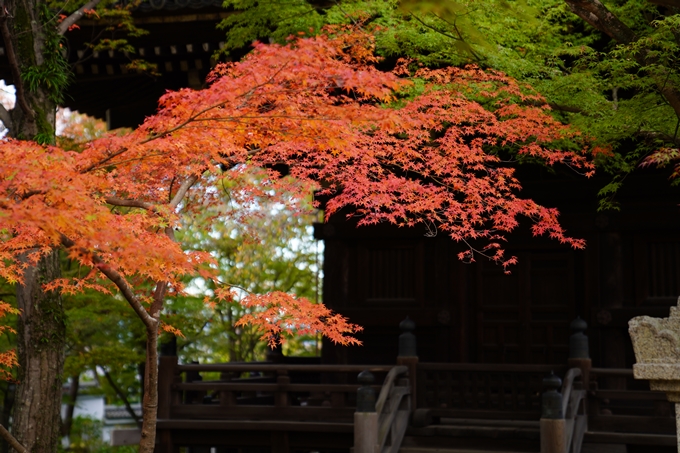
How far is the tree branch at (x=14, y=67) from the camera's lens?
1036 cm

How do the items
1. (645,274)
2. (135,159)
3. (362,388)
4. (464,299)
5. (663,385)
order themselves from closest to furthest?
(663,385)
(135,159)
(362,388)
(645,274)
(464,299)

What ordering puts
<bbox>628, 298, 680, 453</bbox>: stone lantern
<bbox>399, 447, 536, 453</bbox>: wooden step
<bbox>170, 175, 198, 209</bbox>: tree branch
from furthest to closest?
<bbox>399, 447, 536, 453</bbox>: wooden step < <bbox>170, 175, 198, 209</bbox>: tree branch < <bbox>628, 298, 680, 453</bbox>: stone lantern

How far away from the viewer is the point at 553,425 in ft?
32.8

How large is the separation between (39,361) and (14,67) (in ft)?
12.6

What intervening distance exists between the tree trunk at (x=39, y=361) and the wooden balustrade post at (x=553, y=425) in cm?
632

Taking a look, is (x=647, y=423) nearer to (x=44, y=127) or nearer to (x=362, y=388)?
(x=362, y=388)

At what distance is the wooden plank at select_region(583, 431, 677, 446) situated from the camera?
1072 cm

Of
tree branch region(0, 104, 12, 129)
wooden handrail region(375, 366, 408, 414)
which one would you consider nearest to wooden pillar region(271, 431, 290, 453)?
wooden handrail region(375, 366, 408, 414)

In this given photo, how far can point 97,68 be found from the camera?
583 inches

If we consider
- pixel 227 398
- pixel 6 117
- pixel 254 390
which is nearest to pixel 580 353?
pixel 254 390

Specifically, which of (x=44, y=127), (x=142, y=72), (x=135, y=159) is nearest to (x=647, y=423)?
(x=135, y=159)

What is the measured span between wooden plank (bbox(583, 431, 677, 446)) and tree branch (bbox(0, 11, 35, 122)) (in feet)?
28.7

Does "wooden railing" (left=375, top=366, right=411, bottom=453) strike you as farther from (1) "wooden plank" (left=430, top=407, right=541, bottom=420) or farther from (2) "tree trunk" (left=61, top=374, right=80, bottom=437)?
(2) "tree trunk" (left=61, top=374, right=80, bottom=437)

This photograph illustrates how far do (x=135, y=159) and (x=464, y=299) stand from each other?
762cm
